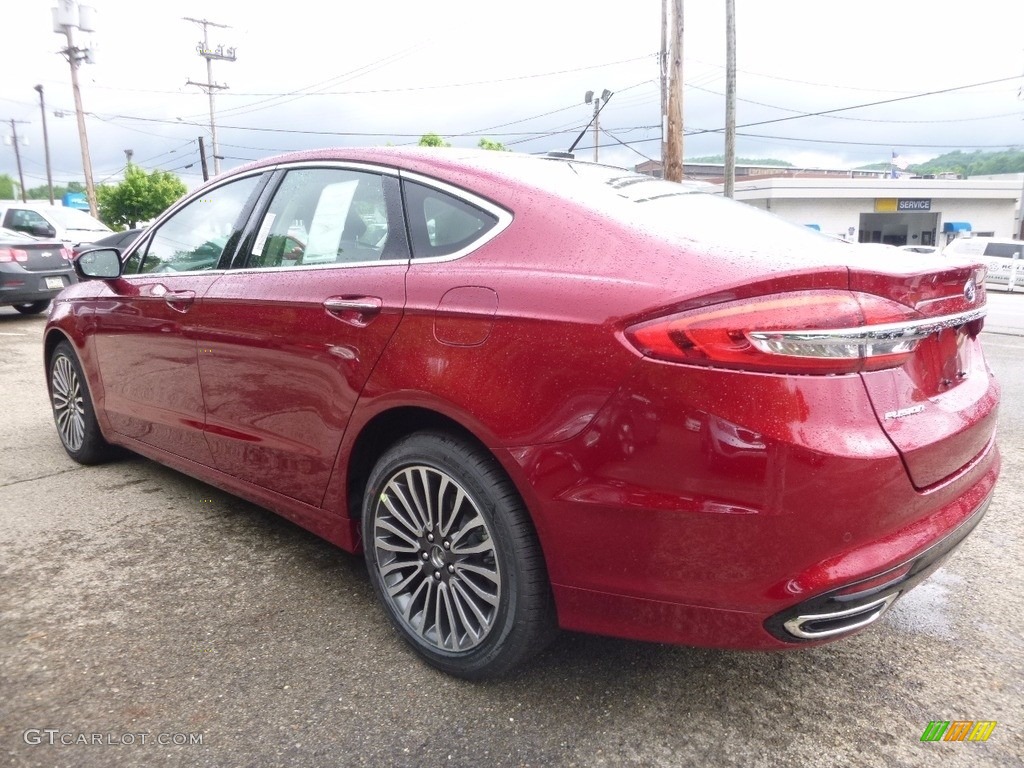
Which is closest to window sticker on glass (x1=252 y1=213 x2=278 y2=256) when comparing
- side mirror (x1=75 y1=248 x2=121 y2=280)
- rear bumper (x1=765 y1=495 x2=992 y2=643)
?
side mirror (x1=75 y1=248 x2=121 y2=280)

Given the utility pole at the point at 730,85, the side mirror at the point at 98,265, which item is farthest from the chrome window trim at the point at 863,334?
the utility pole at the point at 730,85

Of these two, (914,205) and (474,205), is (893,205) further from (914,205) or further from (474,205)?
(474,205)

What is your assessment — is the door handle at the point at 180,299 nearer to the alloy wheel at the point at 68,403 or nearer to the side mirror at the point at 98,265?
the side mirror at the point at 98,265

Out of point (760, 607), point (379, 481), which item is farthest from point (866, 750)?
point (379, 481)

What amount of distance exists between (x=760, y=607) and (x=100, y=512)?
317cm

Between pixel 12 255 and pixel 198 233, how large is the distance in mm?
8974

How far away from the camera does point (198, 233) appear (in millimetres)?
3459

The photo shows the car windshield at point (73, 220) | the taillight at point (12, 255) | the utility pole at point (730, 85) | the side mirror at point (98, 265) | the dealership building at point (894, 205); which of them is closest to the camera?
the side mirror at point (98, 265)

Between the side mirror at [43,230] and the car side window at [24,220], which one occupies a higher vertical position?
the car side window at [24,220]

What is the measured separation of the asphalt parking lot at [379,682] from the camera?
79.1 inches

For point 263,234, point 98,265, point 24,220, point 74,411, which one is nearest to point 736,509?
point 263,234

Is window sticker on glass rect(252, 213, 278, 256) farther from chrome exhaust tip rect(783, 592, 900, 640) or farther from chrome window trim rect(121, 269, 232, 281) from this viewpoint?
chrome exhaust tip rect(783, 592, 900, 640)

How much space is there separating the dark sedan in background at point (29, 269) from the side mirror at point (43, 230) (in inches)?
166

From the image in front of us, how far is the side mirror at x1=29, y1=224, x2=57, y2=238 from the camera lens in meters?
14.9
